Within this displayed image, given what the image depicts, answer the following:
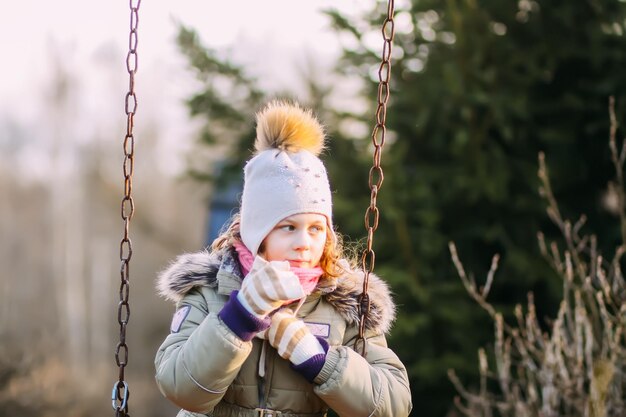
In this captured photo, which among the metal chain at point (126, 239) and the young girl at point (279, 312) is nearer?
the young girl at point (279, 312)

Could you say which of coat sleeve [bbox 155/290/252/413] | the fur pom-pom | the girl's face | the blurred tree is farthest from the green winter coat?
the blurred tree

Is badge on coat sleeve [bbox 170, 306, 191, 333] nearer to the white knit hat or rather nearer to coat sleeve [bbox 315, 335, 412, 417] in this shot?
the white knit hat

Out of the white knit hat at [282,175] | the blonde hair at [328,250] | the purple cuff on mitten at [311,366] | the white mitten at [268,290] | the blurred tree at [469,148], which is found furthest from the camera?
the blurred tree at [469,148]

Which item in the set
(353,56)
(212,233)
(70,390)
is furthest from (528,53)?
(70,390)

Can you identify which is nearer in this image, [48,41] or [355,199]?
[355,199]

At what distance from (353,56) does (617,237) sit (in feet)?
7.91

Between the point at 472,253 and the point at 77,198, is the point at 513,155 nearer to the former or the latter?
the point at 472,253

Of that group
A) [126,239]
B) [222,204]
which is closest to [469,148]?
[222,204]

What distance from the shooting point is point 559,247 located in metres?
6.88

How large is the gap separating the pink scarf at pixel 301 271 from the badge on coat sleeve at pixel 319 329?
0.10m

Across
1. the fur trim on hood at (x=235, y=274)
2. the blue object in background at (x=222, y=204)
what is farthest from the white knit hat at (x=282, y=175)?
the blue object in background at (x=222, y=204)

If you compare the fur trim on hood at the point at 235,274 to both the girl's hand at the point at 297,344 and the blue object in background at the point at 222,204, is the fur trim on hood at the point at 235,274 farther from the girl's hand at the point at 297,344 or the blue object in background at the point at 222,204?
the blue object in background at the point at 222,204

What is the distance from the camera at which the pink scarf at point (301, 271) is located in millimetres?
2588

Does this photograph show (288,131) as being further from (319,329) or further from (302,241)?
(319,329)
